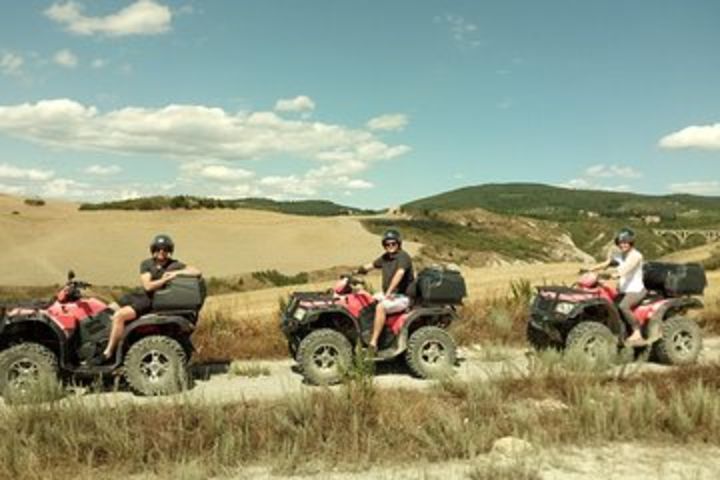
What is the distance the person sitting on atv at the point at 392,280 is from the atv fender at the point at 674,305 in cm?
353

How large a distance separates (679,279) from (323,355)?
534cm

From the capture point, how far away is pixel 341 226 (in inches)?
2175

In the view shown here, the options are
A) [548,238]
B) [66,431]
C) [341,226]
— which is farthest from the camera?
[548,238]

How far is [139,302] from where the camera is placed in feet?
33.0

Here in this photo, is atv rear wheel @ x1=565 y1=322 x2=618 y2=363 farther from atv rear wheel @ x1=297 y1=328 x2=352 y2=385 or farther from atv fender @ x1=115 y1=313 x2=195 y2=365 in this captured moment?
atv fender @ x1=115 y1=313 x2=195 y2=365

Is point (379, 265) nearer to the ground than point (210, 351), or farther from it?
farther from it

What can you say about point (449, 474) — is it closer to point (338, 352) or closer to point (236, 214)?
point (338, 352)

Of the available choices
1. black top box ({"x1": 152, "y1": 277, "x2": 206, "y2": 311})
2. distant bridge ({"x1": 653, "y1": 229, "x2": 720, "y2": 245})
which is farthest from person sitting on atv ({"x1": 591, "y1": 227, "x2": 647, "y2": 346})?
distant bridge ({"x1": 653, "y1": 229, "x2": 720, "y2": 245})

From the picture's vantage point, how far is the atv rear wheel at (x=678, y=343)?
1186cm

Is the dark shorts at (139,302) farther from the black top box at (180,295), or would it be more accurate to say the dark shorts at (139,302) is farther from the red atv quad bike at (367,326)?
the red atv quad bike at (367,326)

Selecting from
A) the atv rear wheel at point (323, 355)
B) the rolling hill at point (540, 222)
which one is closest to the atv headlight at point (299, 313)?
the atv rear wheel at point (323, 355)

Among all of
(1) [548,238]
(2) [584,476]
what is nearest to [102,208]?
(1) [548,238]

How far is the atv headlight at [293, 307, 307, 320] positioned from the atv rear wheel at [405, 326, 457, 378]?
4.74 feet

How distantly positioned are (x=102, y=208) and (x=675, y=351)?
1981 inches
